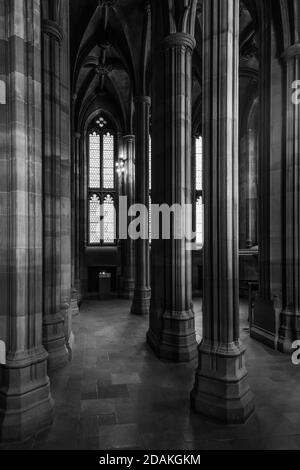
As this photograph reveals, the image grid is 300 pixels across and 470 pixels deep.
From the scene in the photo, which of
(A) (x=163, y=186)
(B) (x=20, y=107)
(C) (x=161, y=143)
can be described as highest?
(C) (x=161, y=143)

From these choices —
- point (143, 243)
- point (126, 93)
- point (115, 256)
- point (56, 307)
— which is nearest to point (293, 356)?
point (56, 307)

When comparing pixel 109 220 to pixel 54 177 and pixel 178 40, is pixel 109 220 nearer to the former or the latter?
pixel 54 177

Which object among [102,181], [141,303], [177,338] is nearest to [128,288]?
[141,303]

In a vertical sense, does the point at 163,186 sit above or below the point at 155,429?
above

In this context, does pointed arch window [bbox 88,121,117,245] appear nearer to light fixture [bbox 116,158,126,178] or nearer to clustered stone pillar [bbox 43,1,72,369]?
light fixture [bbox 116,158,126,178]

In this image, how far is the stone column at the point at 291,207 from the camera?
818 cm

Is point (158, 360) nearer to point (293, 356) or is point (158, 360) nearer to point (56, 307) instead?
point (56, 307)

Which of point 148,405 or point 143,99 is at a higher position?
point 143,99

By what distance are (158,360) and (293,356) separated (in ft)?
10.0

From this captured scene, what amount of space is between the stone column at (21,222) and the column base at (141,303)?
7886 millimetres

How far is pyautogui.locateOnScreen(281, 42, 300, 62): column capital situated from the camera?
823 cm

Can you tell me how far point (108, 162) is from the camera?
63.5 ft

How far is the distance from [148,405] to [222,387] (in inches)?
48.5
